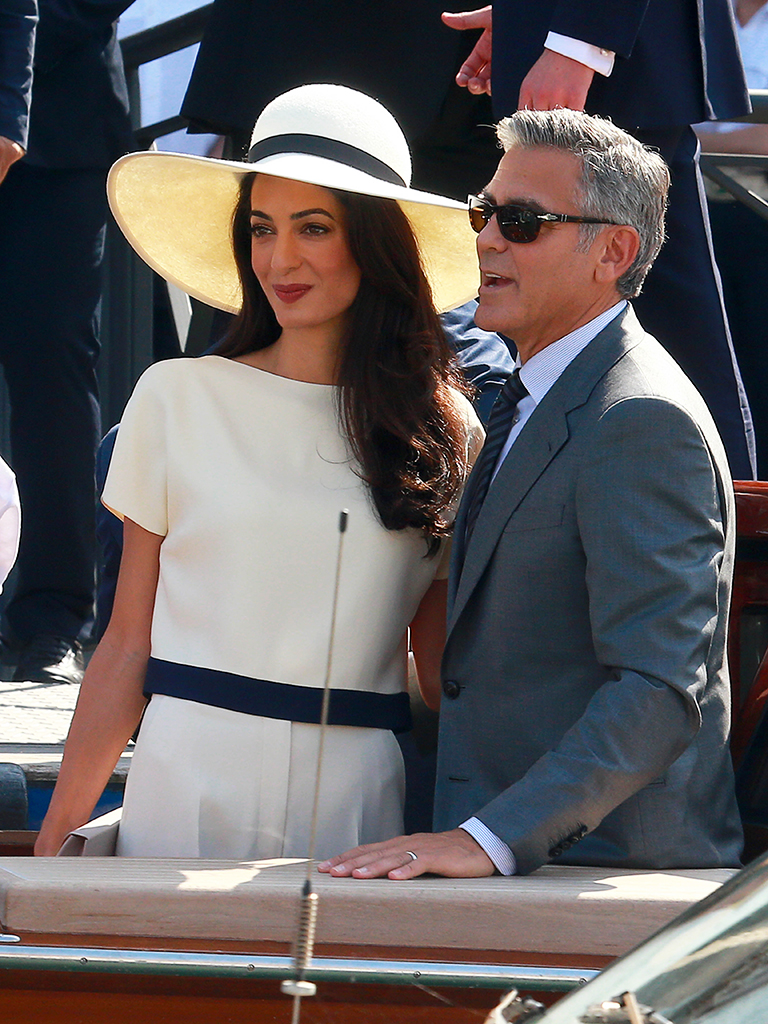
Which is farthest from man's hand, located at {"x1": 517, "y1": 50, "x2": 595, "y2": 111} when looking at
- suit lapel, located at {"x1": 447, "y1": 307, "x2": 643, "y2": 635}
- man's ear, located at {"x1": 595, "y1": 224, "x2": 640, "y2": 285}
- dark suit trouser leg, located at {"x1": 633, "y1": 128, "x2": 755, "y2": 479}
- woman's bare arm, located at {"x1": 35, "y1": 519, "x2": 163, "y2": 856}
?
woman's bare arm, located at {"x1": 35, "y1": 519, "x2": 163, "y2": 856}

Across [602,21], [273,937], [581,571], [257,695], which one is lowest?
[273,937]

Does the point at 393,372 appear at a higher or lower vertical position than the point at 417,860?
higher

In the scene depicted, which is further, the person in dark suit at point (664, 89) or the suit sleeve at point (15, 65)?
the suit sleeve at point (15, 65)

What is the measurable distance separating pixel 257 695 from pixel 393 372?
533mm

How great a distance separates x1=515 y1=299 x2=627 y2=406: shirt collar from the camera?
2.12 meters

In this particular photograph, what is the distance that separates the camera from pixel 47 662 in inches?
140

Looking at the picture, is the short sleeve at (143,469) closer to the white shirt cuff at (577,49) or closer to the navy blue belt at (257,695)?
the navy blue belt at (257,695)

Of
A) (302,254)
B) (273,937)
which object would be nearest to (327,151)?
(302,254)

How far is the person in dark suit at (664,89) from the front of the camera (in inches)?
106

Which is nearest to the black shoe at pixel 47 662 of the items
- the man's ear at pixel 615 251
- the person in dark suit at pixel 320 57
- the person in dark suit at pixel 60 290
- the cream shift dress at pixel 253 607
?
the person in dark suit at pixel 60 290

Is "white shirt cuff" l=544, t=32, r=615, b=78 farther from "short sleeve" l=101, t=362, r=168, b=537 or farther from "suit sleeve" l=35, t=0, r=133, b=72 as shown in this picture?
"suit sleeve" l=35, t=0, r=133, b=72

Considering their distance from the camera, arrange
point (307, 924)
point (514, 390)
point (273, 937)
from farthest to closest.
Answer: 1. point (514, 390)
2. point (273, 937)
3. point (307, 924)

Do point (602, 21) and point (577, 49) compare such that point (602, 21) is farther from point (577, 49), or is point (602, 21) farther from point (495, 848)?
point (495, 848)

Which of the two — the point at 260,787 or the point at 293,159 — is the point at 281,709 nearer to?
the point at 260,787
